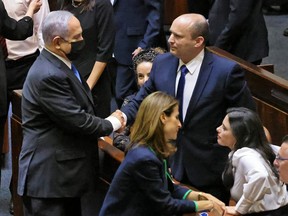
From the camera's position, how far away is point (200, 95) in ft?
13.8

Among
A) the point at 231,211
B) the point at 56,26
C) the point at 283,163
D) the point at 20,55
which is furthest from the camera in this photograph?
the point at 20,55

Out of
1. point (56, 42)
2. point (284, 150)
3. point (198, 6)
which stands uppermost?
point (56, 42)

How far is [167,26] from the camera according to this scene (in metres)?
7.49

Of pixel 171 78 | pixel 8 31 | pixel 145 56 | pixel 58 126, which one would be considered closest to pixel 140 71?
pixel 145 56

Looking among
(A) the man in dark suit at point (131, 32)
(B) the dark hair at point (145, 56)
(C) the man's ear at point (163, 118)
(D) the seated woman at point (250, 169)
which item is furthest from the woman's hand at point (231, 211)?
(A) the man in dark suit at point (131, 32)

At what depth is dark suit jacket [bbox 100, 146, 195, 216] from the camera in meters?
3.64

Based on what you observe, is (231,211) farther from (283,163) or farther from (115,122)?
(115,122)

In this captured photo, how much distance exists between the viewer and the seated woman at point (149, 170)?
3.64 m

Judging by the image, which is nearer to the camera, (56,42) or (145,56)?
(56,42)

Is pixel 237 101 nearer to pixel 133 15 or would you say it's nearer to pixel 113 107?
pixel 133 15

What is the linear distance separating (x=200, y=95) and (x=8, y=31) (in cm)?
127

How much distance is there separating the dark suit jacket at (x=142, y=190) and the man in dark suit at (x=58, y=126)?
1.47 feet

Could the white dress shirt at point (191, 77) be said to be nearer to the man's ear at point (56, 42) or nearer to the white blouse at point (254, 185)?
the white blouse at point (254, 185)

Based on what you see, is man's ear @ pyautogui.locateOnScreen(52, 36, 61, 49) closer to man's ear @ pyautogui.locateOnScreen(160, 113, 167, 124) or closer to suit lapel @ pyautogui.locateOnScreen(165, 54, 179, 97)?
suit lapel @ pyautogui.locateOnScreen(165, 54, 179, 97)
